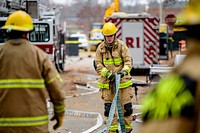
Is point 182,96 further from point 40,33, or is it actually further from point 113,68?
point 40,33

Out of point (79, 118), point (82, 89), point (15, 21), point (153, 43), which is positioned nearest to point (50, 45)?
point (82, 89)

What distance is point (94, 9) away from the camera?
102062mm

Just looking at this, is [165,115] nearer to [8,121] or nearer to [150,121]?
[150,121]

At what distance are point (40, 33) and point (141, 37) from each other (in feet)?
16.1

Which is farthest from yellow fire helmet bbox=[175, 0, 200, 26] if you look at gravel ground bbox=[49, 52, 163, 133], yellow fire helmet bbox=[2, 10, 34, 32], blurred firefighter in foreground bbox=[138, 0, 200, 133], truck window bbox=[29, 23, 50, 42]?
truck window bbox=[29, 23, 50, 42]

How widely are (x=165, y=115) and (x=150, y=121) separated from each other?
0.27ft

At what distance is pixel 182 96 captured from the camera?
7.95 feet

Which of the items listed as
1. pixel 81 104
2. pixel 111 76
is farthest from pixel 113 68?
pixel 81 104

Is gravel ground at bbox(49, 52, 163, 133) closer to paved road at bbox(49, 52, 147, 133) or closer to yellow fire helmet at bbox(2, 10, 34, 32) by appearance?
paved road at bbox(49, 52, 147, 133)

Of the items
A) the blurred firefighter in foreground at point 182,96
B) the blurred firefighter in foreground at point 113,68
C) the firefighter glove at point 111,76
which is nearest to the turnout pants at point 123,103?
the blurred firefighter in foreground at point 113,68

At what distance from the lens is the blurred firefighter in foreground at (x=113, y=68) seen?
8758mm

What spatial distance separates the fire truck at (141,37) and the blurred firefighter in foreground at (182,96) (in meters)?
19.1

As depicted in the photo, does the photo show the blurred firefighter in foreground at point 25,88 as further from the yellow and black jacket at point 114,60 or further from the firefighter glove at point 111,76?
the yellow and black jacket at point 114,60

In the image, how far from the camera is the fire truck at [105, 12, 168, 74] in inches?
853
